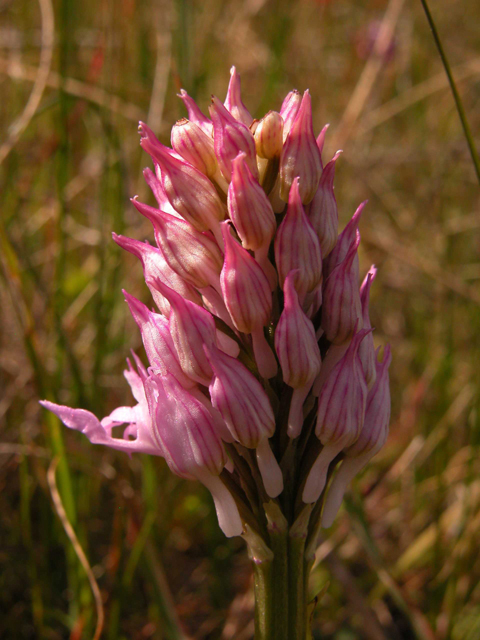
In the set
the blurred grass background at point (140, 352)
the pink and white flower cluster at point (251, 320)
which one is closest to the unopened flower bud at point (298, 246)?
the pink and white flower cluster at point (251, 320)

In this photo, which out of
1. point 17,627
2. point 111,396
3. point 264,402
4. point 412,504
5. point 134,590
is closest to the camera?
point 264,402

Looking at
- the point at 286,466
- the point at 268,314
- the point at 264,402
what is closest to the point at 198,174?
the point at 268,314

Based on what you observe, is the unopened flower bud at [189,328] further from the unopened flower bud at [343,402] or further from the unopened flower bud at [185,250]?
the unopened flower bud at [343,402]

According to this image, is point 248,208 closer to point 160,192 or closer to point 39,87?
point 160,192

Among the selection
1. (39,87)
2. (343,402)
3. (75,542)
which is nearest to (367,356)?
(343,402)

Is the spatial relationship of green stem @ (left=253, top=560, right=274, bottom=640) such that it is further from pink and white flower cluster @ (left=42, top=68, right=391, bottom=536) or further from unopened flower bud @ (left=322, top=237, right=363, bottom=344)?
unopened flower bud @ (left=322, top=237, right=363, bottom=344)

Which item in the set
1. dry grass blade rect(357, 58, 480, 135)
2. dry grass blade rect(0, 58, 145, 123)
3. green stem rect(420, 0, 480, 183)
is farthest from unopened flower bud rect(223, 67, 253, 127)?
dry grass blade rect(357, 58, 480, 135)

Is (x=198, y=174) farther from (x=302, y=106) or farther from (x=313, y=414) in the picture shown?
(x=313, y=414)
